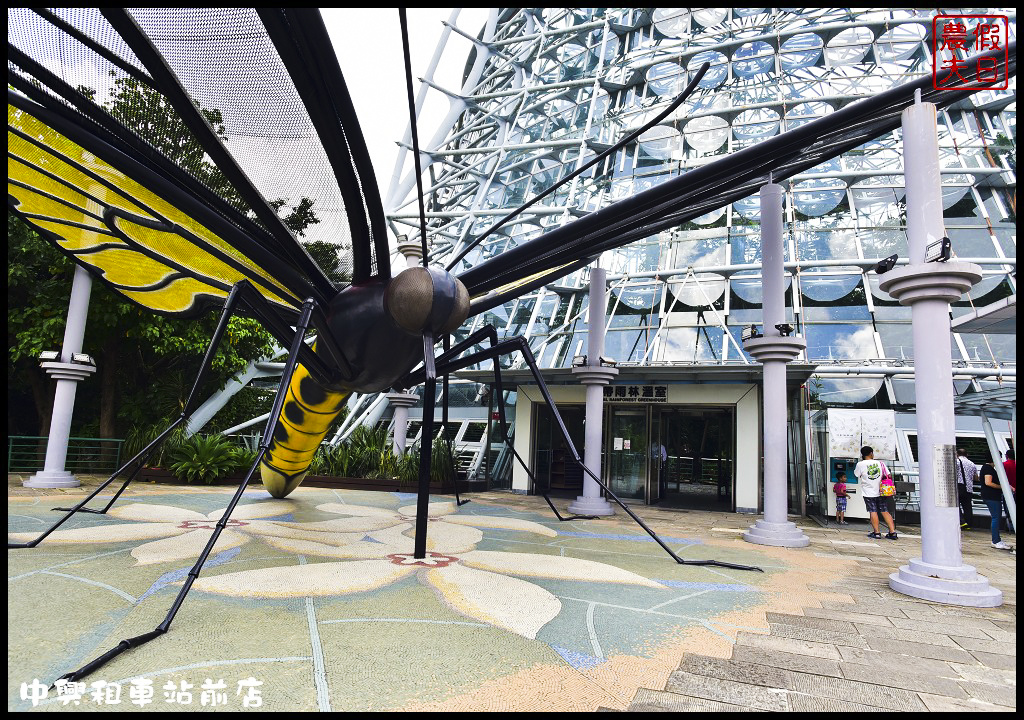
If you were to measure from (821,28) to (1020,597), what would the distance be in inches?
787

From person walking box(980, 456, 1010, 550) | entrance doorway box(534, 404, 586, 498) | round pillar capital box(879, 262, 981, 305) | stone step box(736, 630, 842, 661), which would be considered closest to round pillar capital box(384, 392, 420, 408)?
entrance doorway box(534, 404, 586, 498)

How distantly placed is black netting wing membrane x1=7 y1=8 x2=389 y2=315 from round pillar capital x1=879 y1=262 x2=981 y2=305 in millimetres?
4632

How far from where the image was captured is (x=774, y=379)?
6918 mm

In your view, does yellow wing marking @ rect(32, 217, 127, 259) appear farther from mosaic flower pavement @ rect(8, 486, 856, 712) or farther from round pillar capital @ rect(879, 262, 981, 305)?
round pillar capital @ rect(879, 262, 981, 305)

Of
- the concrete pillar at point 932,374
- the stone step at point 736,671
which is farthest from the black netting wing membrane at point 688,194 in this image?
the stone step at point 736,671

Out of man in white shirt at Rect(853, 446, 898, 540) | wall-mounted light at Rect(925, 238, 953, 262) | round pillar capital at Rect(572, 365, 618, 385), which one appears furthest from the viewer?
round pillar capital at Rect(572, 365, 618, 385)

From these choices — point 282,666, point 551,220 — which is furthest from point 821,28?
point 282,666

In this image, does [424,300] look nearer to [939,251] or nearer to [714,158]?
[939,251]

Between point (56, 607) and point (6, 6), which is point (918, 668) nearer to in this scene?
point (56, 607)

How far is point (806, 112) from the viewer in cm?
1611

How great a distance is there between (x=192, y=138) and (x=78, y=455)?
35.1 feet

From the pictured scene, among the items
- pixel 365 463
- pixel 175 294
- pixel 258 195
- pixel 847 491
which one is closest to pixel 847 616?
pixel 258 195

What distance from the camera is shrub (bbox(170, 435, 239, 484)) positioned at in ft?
32.0

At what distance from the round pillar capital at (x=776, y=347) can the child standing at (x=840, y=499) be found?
13.6 feet
